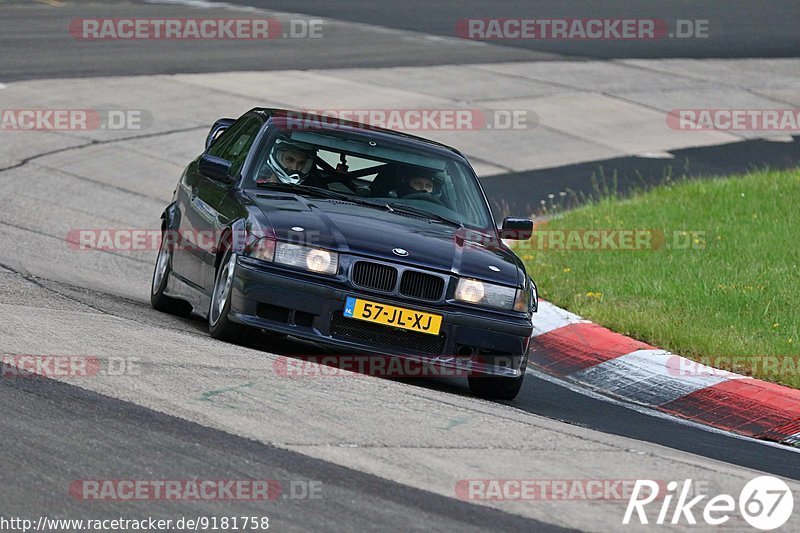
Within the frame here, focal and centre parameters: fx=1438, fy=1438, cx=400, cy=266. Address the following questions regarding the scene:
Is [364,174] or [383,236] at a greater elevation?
[364,174]

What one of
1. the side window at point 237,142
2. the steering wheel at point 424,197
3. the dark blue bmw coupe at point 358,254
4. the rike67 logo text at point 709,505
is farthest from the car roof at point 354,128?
the rike67 logo text at point 709,505

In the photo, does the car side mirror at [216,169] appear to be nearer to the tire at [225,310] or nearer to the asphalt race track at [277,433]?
the tire at [225,310]

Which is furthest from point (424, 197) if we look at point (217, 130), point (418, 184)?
point (217, 130)

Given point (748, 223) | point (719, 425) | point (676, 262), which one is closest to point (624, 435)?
point (719, 425)

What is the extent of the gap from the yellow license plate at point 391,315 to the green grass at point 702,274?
244 cm

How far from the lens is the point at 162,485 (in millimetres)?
5418

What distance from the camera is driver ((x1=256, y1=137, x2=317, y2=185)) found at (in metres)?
9.02

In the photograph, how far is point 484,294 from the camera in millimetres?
8078

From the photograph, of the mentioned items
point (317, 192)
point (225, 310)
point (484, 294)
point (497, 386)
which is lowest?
point (497, 386)

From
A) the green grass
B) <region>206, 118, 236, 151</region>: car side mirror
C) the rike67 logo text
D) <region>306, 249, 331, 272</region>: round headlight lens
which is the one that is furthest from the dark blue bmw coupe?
the rike67 logo text

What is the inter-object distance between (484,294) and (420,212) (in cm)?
108

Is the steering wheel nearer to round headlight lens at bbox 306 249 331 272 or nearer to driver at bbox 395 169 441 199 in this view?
driver at bbox 395 169 441 199

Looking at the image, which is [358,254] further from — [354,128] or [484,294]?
[354,128]

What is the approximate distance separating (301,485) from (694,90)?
19.7 metres
